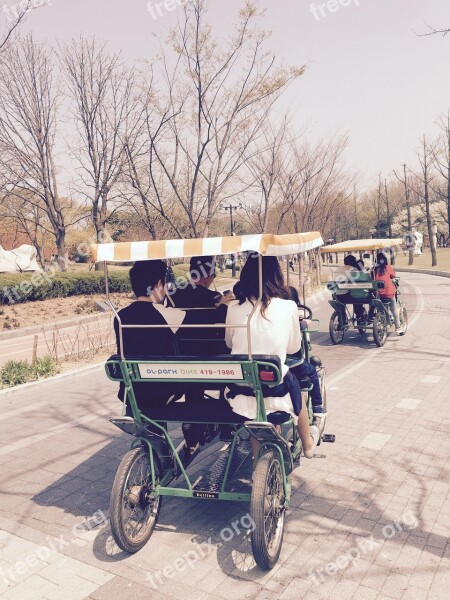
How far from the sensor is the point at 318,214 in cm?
2884

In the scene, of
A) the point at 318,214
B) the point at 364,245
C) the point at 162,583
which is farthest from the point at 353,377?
the point at 318,214

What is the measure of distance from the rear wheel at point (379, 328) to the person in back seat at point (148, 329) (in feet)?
24.9

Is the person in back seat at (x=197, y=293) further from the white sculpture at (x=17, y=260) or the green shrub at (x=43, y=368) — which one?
the white sculpture at (x=17, y=260)

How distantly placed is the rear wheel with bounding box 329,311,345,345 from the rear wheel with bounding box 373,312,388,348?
3.03 ft

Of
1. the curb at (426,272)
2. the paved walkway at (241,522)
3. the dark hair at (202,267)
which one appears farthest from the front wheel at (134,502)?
the curb at (426,272)

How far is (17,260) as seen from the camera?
98.0 feet

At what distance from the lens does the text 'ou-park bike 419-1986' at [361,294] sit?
10.8 m

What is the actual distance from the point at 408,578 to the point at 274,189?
19.6 m

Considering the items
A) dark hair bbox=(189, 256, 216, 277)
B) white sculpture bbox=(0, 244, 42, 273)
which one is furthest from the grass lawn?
dark hair bbox=(189, 256, 216, 277)

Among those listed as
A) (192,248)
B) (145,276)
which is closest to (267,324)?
(192,248)

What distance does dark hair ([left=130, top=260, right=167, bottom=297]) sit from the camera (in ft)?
12.5

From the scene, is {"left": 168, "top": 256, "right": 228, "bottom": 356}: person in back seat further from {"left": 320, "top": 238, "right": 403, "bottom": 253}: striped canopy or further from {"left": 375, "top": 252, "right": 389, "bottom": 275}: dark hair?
{"left": 375, "top": 252, "right": 389, "bottom": 275}: dark hair

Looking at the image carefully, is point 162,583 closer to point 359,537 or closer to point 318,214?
point 359,537

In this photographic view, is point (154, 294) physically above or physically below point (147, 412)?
above
